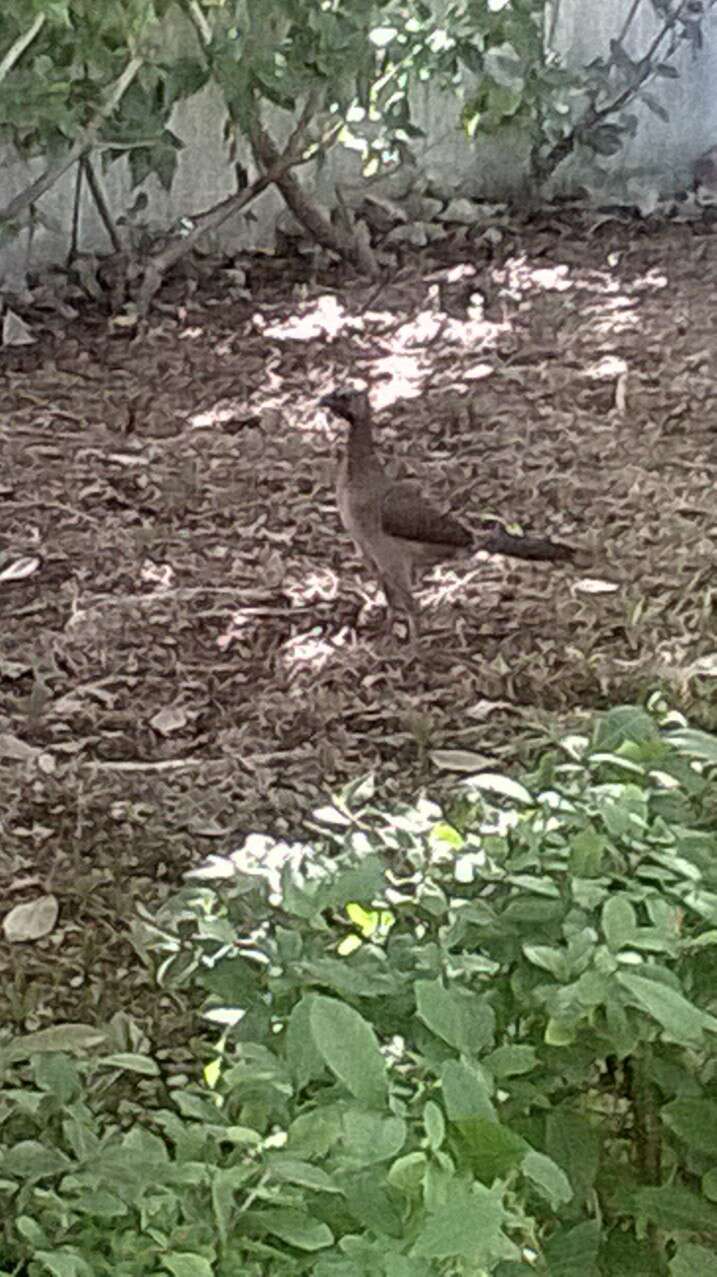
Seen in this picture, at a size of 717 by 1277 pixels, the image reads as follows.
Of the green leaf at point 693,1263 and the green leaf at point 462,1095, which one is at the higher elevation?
the green leaf at point 462,1095

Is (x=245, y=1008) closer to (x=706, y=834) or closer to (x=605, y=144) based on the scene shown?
(x=706, y=834)

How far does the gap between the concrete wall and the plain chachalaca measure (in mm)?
2050

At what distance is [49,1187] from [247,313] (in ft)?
13.0

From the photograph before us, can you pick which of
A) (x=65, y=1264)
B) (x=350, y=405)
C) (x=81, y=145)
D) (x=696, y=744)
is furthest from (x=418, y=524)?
(x=65, y=1264)

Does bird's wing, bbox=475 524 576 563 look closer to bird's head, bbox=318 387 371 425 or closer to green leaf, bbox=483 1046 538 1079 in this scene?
bird's head, bbox=318 387 371 425

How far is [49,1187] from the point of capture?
105 cm

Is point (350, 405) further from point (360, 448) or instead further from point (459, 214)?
point (459, 214)

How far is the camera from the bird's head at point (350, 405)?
341 cm

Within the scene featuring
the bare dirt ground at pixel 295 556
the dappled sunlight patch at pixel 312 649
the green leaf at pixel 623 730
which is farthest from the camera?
the dappled sunlight patch at pixel 312 649

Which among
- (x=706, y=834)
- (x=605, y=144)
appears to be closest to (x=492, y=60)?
(x=605, y=144)

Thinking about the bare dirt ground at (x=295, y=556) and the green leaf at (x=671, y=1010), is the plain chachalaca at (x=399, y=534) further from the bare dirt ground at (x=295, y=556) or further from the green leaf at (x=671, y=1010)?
the green leaf at (x=671, y=1010)

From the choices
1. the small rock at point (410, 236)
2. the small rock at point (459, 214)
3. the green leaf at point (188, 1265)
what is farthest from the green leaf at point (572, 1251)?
the small rock at point (459, 214)

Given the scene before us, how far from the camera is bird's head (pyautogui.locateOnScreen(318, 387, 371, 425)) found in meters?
3.41

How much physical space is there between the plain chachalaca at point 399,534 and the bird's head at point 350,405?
13cm
